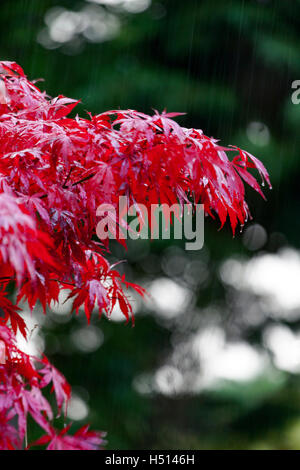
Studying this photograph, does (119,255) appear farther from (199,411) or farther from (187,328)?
(199,411)

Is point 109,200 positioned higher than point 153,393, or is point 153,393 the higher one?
point 109,200

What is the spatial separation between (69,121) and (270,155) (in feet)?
7.87

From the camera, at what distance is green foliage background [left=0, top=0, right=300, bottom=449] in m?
3.48

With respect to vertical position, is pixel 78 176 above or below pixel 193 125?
below

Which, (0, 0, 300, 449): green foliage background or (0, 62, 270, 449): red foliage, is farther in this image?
(0, 0, 300, 449): green foliage background

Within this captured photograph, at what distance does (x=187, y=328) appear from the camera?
3.79m

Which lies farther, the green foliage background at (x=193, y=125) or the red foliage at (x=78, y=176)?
the green foliage background at (x=193, y=125)

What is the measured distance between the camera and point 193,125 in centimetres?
358

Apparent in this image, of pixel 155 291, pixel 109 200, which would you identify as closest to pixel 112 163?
pixel 109 200

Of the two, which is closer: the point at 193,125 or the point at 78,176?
the point at 78,176

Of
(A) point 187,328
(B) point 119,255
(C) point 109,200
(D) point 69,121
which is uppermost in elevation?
(D) point 69,121

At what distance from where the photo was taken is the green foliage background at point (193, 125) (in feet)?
11.4
